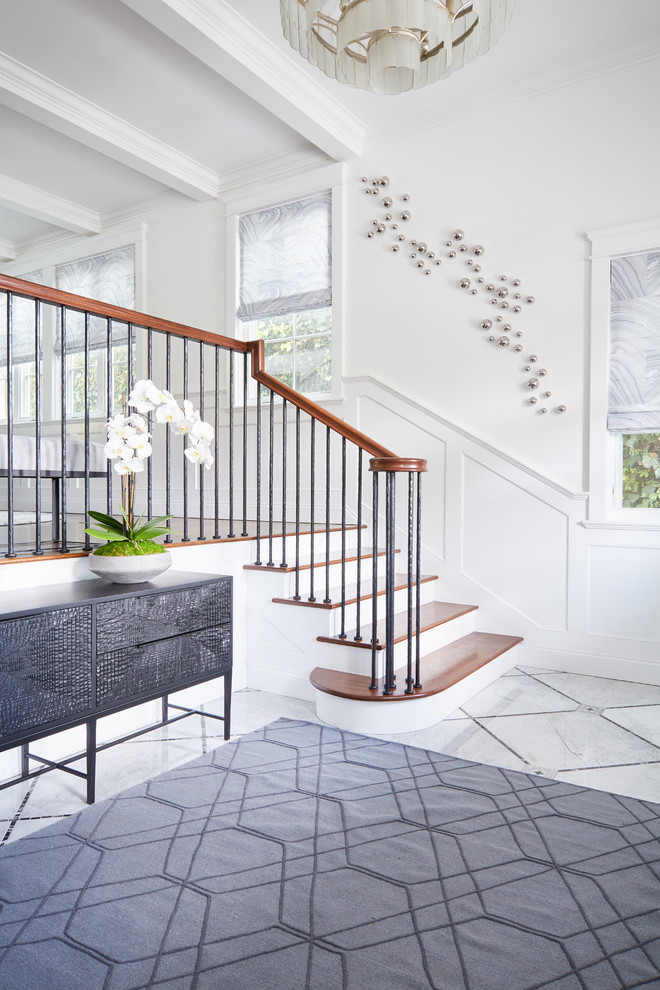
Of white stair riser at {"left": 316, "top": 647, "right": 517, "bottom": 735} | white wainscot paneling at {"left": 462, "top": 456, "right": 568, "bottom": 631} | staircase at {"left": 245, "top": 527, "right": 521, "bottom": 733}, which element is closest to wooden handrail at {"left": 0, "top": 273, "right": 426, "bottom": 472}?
staircase at {"left": 245, "top": 527, "right": 521, "bottom": 733}

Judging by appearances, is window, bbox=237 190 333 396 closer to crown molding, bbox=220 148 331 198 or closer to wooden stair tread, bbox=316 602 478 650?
crown molding, bbox=220 148 331 198

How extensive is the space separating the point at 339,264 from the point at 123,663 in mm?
3278

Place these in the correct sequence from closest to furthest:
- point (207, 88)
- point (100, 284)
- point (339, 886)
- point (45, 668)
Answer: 1. point (339, 886)
2. point (45, 668)
3. point (207, 88)
4. point (100, 284)

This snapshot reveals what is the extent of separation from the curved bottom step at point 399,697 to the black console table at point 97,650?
→ 45 centimetres

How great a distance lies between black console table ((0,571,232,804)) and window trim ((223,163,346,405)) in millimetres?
2376

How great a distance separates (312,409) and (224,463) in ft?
6.90

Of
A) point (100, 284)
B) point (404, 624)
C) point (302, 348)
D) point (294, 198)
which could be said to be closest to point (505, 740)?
point (404, 624)

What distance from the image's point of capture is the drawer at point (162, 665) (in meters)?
2.05

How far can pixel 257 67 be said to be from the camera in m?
3.50

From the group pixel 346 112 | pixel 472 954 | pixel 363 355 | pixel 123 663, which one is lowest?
pixel 472 954

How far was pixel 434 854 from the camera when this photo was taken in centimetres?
176

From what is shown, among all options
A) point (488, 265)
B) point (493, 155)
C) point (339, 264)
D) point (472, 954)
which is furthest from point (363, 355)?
point (472, 954)

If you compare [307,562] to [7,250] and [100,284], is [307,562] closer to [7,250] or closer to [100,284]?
[100,284]

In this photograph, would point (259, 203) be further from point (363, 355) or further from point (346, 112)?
point (363, 355)
